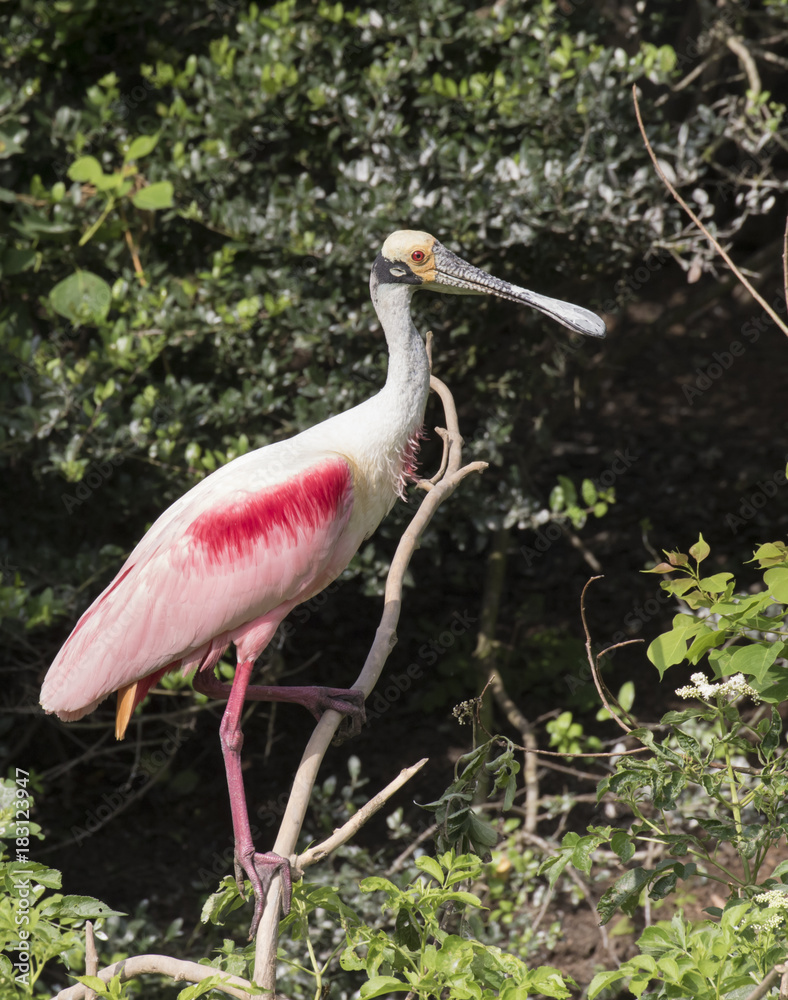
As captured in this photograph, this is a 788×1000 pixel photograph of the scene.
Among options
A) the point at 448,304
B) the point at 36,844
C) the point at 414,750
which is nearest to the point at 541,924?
the point at 414,750

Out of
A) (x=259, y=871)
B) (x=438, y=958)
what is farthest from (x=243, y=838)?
(x=438, y=958)

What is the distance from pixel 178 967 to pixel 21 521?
11.2ft

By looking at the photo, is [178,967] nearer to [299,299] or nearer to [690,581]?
[690,581]

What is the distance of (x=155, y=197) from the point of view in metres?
4.81

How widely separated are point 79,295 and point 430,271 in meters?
2.03

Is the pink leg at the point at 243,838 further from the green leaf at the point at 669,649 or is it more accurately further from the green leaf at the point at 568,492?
the green leaf at the point at 568,492

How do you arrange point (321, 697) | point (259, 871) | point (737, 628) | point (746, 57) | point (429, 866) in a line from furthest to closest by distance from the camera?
point (746, 57) → point (321, 697) → point (259, 871) → point (737, 628) → point (429, 866)

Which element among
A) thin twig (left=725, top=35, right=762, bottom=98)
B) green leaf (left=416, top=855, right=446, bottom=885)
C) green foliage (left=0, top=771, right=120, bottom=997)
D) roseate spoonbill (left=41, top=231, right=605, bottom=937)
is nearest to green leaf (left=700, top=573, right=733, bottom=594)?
green leaf (left=416, top=855, right=446, bottom=885)

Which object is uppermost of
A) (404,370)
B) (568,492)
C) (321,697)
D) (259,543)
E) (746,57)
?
(746,57)

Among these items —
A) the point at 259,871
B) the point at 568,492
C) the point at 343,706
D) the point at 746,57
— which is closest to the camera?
the point at 259,871

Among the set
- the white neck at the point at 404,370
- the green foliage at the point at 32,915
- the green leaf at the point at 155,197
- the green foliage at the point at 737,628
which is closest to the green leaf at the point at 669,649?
the green foliage at the point at 737,628

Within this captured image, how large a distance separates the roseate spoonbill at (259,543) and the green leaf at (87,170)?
1892 mm

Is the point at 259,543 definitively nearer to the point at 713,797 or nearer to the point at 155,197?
the point at 713,797

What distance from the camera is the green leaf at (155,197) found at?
15.7ft
